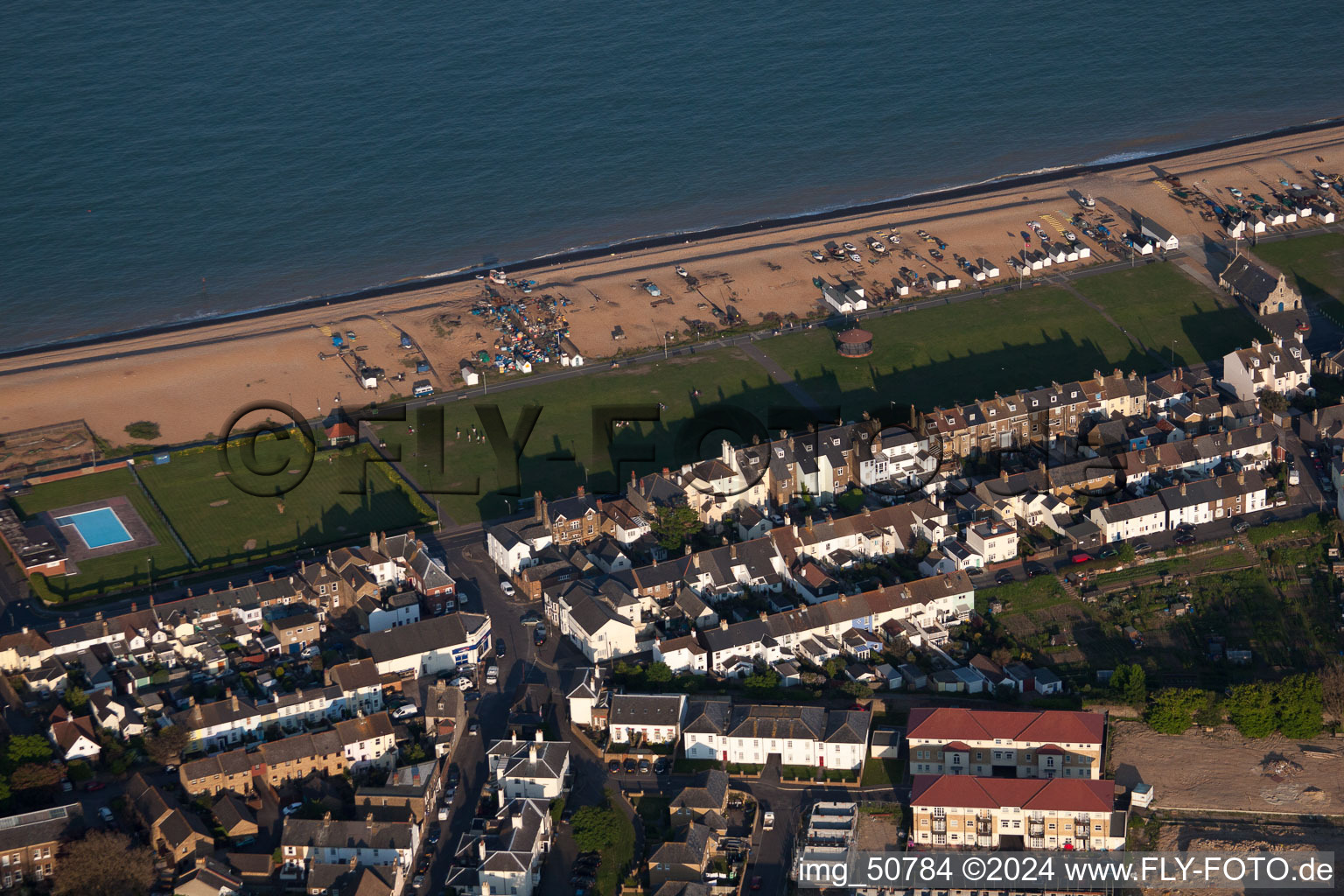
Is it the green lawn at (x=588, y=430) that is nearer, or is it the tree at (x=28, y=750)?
the tree at (x=28, y=750)

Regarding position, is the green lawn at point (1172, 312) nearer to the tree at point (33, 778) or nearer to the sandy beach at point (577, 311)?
the sandy beach at point (577, 311)

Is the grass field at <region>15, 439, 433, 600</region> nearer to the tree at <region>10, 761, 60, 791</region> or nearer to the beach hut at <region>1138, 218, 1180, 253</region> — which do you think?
the tree at <region>10, 761, 60, 791</region>

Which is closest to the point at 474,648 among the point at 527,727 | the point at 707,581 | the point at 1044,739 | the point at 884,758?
the point at 527,727

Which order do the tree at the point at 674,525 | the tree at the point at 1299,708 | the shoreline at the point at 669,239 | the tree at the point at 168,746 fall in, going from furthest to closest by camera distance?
the shoreline at the point at 669,239 < the tree at the point at 674,525 < the tree at the point at 1299,708 < the tree at the point at 168,746

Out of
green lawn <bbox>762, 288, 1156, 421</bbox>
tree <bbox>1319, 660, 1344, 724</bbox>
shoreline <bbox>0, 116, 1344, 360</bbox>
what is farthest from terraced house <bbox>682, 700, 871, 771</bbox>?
shoreline <bbox>0, 116, 1344, 360</bbox>

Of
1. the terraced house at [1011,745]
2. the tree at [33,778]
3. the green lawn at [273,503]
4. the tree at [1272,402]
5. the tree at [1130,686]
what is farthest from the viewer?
the tree at [1272,402]

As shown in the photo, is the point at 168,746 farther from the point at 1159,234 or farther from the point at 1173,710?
the point at 1159,234

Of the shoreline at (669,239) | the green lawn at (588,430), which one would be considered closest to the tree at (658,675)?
the green lawn at (588,430)
